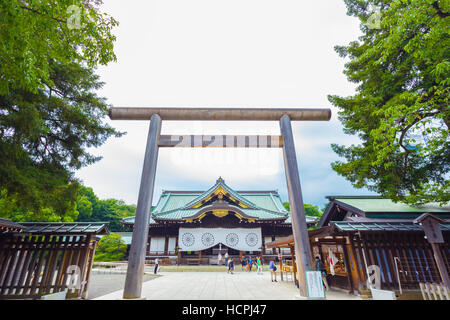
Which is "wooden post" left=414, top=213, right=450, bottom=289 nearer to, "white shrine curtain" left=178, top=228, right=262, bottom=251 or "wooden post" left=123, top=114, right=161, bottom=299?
"wooden post" left=123, top=114, right=161, bottom=299

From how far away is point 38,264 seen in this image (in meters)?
5.59

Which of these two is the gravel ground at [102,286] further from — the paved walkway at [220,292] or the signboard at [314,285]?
the signboard at [314,285]

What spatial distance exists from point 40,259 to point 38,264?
0.42 ft

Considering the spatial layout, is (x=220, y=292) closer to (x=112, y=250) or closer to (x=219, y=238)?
(x=219, y=238)

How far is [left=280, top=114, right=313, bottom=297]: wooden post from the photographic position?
3.99m

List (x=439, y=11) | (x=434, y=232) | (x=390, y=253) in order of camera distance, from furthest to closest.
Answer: (x=390, y=253)
(x=434, y=232)
(x=439, y=11)

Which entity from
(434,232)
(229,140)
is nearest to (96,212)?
(229,140)

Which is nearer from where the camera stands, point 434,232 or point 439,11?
point 439,11

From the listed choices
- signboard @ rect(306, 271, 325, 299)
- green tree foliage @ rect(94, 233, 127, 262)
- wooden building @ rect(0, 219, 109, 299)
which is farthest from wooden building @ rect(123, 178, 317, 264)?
signboard @ rect(306, 271, 325, 299)

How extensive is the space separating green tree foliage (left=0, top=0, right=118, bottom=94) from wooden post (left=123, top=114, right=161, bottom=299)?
5.98 ft

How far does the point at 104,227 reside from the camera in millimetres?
6422

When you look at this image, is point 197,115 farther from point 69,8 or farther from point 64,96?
A: point 64,96
